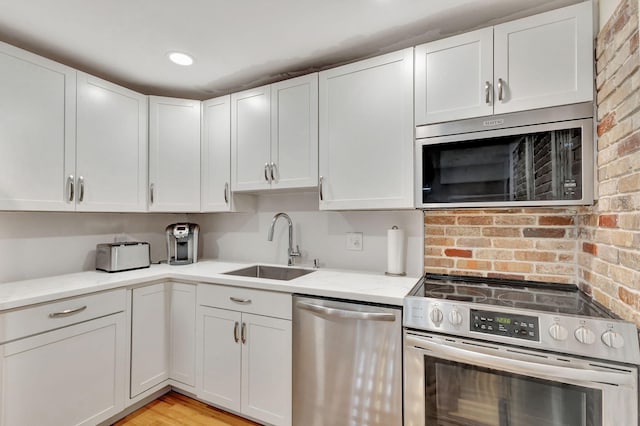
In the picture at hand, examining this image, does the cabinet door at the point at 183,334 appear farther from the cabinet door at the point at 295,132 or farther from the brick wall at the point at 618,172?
the brick wall at the point at 618,172

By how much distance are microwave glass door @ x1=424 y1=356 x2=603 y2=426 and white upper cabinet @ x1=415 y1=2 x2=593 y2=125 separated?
3.99 ft

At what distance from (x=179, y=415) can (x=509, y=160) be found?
8.13 ft

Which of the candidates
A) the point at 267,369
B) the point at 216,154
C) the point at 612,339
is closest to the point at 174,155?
the point at 216,154

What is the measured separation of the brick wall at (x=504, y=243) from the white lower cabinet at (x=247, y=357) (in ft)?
3.36

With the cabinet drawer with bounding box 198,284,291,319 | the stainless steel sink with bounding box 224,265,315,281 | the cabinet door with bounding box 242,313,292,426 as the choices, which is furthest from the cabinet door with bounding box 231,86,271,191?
the cabinet door with bounding box 242,313,292,426

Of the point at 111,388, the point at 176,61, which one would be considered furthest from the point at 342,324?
the point at 176,61

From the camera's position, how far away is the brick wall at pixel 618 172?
3.41 ft

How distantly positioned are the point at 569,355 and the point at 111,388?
236 cm

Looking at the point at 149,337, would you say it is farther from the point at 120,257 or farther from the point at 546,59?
the point at 546,59

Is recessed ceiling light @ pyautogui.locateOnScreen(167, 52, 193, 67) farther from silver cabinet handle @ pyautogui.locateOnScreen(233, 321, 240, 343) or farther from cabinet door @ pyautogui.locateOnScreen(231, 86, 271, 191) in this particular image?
silver cabinet handle @ pyautogui.locateOnScreen(233, 321, 240, 343)

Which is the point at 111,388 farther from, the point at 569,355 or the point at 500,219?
the point at 500,219

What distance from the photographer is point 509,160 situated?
1.48m

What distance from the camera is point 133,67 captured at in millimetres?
2148

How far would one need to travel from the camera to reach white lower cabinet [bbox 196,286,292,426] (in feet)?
5.72
